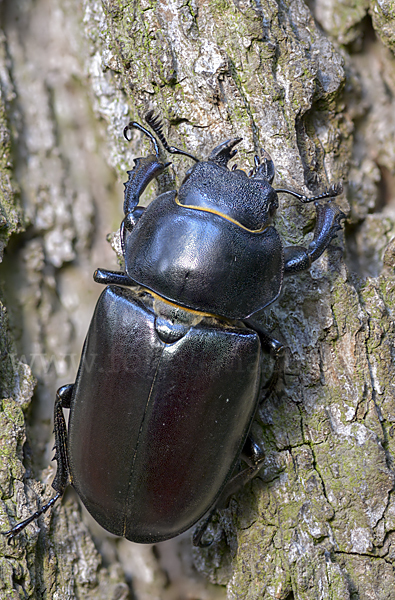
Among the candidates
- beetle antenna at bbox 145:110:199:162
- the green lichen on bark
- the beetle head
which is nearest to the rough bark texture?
the green lichen on bark

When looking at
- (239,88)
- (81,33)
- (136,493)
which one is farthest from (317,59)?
(136,493)

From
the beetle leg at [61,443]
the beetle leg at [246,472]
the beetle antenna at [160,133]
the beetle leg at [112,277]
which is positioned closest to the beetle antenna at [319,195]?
the beetle antenna at [160,133]

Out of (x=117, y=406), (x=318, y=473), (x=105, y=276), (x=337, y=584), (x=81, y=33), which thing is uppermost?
(x=81, y=33)

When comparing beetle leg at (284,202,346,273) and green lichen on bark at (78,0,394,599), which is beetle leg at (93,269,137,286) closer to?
green lichen on bark at (78,0,394,599)

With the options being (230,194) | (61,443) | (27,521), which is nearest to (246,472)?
(61,443)

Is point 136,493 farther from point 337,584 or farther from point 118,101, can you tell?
point 118,101

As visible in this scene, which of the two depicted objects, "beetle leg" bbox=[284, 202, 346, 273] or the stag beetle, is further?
"beetle leg" bbox=[284, 202, 346, 273]

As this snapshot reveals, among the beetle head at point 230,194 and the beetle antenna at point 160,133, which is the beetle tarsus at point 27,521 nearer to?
the beetle head at point 230,194
